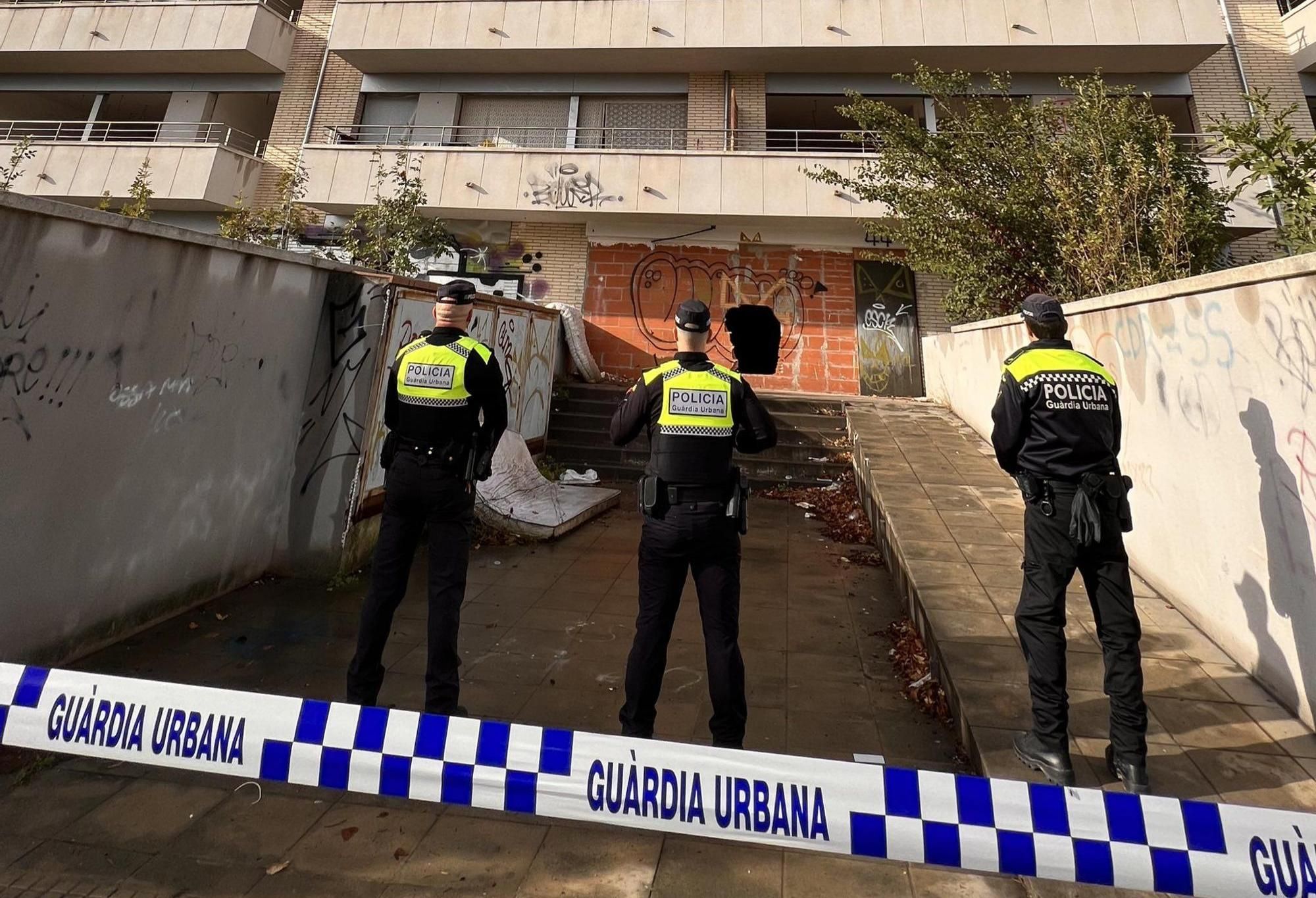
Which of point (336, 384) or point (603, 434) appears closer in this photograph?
point (336, 384)

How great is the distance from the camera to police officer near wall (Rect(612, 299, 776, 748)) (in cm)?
254

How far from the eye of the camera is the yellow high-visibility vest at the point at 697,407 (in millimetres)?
2568

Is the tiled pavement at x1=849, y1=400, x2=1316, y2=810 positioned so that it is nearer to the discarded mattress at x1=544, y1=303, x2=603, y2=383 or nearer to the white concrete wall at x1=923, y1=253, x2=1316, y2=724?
the white concrete wall at x1=923, y1=253, x2=1316, y2=724

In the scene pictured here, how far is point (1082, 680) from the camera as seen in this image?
3.03 m

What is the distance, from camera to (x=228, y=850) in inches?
84.7

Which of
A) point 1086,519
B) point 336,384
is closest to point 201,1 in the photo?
point 336,384

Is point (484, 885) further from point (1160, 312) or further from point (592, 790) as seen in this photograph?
point (1160, 312)

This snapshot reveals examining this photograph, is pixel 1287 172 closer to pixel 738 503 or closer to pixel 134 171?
pixel 738 503

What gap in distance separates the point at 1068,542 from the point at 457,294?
3125 mm

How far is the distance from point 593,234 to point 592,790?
12931mm

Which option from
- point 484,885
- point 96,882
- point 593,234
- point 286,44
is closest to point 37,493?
point 96,882

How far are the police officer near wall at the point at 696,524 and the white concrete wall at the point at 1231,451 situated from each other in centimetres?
251

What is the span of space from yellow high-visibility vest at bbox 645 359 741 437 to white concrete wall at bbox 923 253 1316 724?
2.63 meters

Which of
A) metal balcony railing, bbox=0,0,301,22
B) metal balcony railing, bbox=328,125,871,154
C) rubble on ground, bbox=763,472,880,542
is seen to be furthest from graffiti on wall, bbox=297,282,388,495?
metal balcony railing, bbox=0,0,301,22
